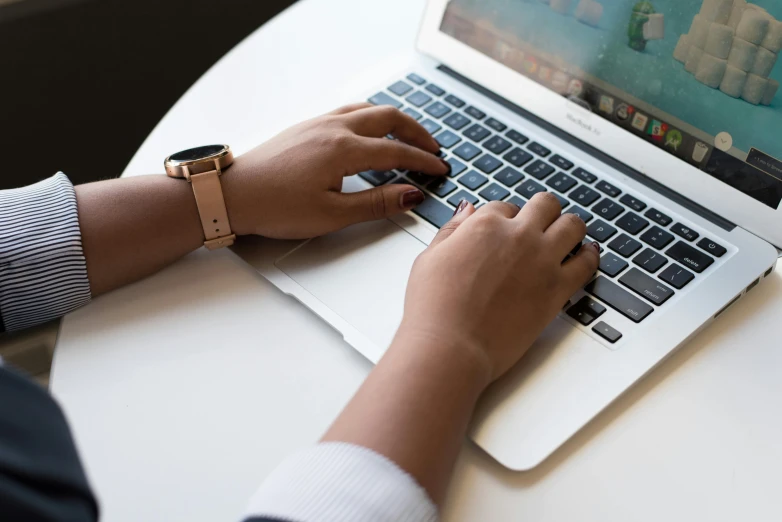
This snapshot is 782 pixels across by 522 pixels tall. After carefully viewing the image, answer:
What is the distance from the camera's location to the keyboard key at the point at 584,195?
0.74 metres

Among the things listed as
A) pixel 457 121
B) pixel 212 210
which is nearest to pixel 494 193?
pixel 457 121

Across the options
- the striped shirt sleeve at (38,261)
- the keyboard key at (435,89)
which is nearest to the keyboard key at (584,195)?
the keyboard key at (435,89)

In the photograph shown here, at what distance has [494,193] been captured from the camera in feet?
2.46

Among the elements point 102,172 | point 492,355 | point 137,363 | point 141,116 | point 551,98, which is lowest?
point 102,172

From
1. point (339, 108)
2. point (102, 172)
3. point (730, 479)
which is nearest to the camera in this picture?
point (730, 479)

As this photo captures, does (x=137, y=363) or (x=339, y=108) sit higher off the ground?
(x=339, y=108)

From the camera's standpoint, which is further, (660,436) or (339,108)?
(339,108)

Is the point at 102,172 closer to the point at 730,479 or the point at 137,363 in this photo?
the point at 137,363

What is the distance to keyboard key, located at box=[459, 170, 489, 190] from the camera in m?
0.76

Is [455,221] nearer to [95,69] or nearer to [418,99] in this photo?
[418,99]

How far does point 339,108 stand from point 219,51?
2.25 feet

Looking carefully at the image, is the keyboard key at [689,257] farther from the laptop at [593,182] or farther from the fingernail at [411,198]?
the fingernail at [411,198]

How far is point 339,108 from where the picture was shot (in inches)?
32.4

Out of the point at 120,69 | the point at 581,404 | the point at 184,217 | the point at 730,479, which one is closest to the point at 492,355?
the point at 581,404
